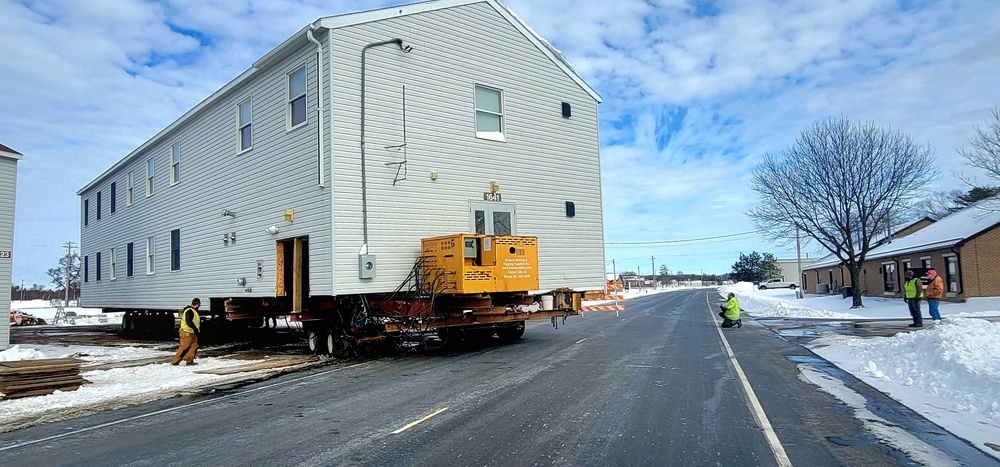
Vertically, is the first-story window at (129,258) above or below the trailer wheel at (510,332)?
above

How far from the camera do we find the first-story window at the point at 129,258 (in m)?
23.9

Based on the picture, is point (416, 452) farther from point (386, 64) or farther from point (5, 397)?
point (386, 64)

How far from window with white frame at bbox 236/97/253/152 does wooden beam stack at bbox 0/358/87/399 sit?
7551mm

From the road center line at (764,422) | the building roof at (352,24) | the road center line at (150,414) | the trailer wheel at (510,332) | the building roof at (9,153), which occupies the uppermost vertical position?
the building roof at (352,24)

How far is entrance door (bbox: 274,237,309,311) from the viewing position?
14633 mm

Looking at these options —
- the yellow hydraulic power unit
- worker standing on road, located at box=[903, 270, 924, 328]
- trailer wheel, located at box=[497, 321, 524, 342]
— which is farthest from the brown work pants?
worker standing on road, located at box=[903, 270, 924, 328]

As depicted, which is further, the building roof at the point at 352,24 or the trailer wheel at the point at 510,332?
the trailer wheel at the point at 510,332

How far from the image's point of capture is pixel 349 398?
8.84 m

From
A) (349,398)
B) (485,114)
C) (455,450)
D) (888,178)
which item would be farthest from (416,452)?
(888,178)

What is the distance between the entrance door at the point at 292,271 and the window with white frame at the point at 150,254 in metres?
8.84

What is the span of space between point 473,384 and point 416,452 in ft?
12.3

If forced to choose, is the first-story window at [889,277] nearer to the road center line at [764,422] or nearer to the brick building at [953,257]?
the brick building at [953,257]

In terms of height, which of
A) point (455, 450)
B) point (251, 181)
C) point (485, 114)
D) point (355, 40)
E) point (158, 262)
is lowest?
point (455, 450)

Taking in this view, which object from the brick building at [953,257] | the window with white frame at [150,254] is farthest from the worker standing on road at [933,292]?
the window with white frame at [150,254]
